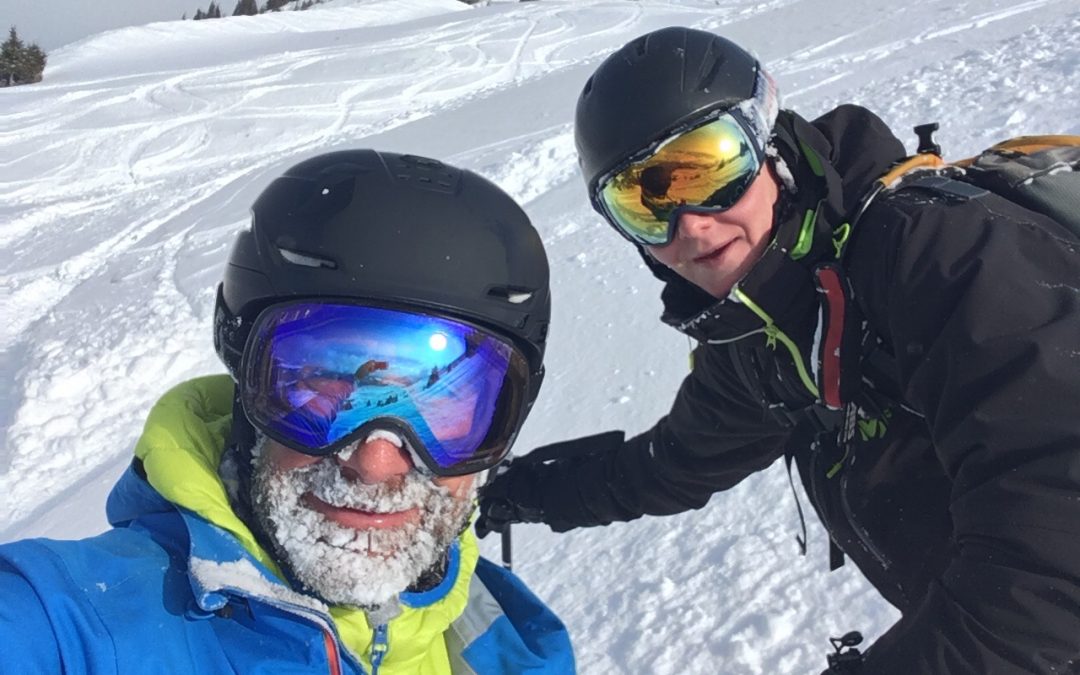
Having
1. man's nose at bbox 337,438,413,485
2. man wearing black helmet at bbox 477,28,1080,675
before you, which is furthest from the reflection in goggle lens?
man's nose at bbox 337,438,413,485

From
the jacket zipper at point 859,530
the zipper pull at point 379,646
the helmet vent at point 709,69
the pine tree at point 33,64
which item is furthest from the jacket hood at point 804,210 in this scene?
the pine tree at point 33,64

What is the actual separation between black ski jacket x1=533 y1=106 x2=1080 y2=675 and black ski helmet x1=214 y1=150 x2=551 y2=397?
0.61 m

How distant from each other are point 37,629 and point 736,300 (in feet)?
5.26

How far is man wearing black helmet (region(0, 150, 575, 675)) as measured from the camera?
1428 millimetres

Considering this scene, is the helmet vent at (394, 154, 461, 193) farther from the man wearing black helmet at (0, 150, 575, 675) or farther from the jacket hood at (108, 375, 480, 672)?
the jacket hood at (108, 375, 480, 672)

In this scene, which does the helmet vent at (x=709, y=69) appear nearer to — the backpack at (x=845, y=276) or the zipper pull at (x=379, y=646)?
the backpack at (x=845, y=276)

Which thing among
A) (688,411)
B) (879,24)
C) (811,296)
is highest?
(811,296)

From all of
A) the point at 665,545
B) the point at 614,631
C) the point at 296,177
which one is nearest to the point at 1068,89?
the point at 665,545

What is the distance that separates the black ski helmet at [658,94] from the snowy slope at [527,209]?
5.03 ft

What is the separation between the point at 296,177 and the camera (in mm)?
1888

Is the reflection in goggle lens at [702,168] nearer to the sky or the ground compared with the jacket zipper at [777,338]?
nearer to the sky

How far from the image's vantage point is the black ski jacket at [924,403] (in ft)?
4.77

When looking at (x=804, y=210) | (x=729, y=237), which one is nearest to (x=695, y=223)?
(x=729, y=237)

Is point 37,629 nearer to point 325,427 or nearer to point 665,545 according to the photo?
point 325,427
